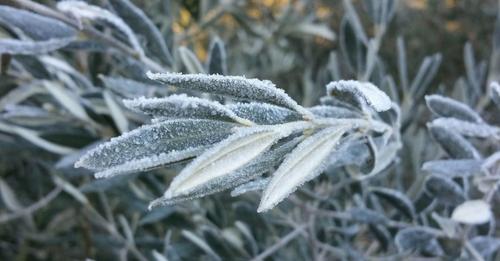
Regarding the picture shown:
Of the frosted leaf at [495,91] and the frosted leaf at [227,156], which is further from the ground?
the frosted leaf at [495,91]

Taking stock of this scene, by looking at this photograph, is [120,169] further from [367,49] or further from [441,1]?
[441,1]

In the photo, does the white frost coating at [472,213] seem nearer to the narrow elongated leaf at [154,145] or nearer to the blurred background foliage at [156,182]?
the blurred background foliage at [156,182]

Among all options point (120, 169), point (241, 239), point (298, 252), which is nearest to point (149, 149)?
point (120, 169)

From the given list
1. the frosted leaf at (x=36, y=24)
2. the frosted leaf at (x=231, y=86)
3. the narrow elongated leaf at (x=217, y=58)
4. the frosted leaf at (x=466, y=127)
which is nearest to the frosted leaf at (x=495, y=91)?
the frosted leaf at (x=466, y=127)

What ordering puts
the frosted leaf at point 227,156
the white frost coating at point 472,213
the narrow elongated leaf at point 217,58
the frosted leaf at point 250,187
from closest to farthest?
the frosted leaf at point 227,156 → the frosted leaf at point 250,187 → the white frost coating at point 472,213 → the narrow elongated leaf at point 217,58

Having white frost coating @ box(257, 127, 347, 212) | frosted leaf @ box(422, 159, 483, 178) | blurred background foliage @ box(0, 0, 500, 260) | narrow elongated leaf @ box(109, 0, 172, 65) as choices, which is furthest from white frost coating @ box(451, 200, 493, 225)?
narrow elongated leaf @ box(109, 0, 172, 65)

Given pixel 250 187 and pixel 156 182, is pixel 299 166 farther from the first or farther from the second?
pixel 156 182
